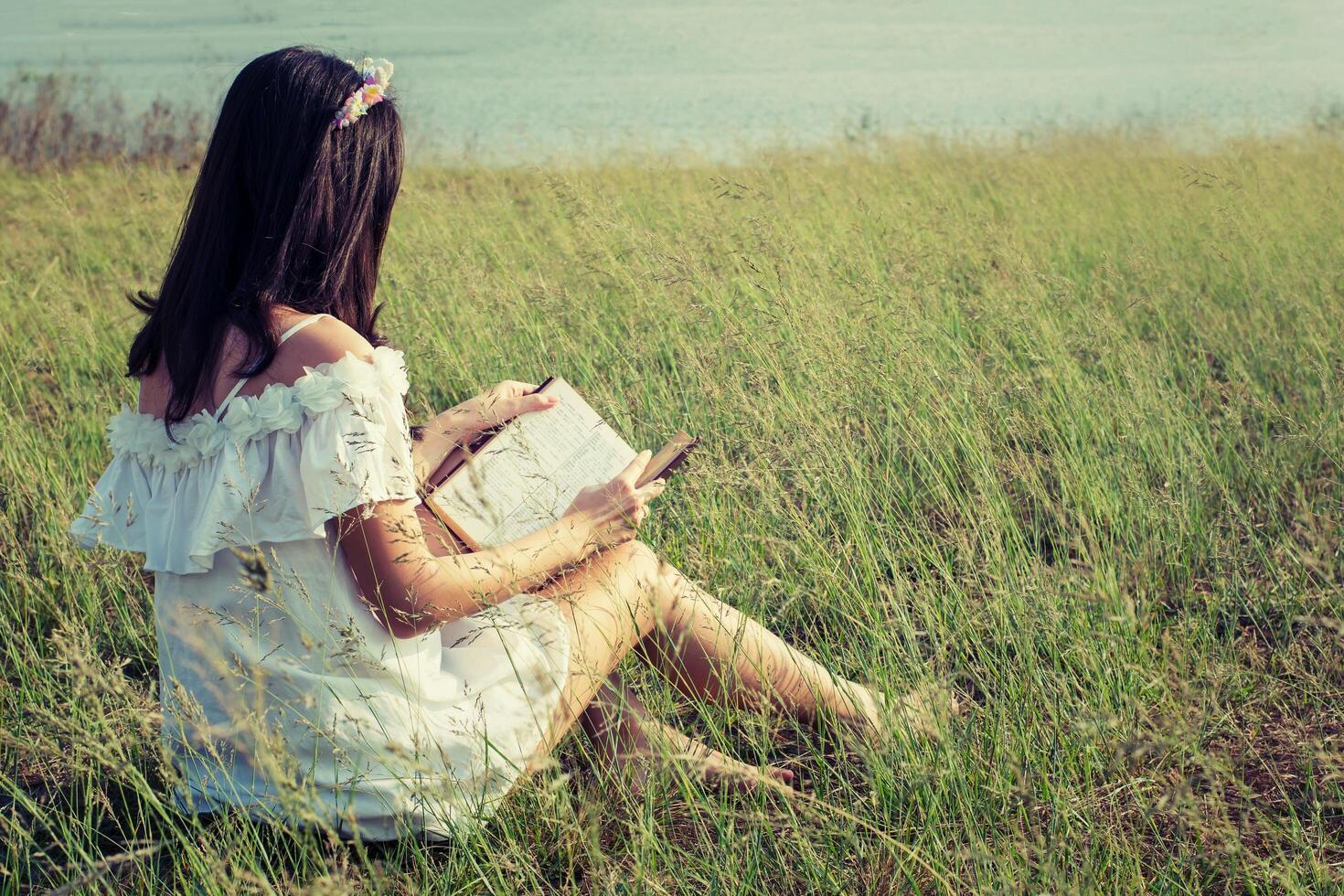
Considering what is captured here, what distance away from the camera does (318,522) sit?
1.54 meters

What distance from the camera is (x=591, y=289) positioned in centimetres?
421

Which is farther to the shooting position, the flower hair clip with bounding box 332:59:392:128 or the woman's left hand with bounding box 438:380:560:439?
the woman's left hand with bounding box 438:380:560:439

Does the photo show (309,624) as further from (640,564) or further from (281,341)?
(640,564)

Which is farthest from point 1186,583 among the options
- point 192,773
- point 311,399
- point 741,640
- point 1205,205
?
point 1205,205

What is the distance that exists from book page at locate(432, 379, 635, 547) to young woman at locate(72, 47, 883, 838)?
3.0 inches

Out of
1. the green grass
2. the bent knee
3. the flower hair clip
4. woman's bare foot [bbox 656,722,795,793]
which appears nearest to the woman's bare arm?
the bent knee


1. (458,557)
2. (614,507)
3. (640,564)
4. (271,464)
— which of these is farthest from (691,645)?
(271,464)

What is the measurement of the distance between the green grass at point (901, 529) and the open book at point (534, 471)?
0.23 metres

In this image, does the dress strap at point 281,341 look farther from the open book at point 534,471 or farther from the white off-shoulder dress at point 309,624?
the open book at point 534,471

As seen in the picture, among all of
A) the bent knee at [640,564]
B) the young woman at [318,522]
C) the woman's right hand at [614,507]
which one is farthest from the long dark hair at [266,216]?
the bent knee at [640,564]

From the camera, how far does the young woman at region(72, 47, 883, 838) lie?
5.10 feet

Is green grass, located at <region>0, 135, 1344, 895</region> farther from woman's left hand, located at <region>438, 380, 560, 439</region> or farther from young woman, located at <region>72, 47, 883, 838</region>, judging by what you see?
woman's left hand, located at <region>438, 380, 560, 439</region>

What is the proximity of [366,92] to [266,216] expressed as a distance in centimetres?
26

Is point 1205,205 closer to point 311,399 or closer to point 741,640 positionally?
point 741,640
